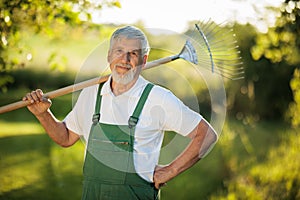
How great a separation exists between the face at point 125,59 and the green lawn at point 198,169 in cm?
247

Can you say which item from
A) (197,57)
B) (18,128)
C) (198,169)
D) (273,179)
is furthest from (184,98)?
(18,128)

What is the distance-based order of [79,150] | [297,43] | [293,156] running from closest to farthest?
[293,156] < [297,43] < [79,150]

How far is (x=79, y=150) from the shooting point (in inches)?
364

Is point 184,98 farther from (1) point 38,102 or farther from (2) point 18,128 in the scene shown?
(2) point 18,128

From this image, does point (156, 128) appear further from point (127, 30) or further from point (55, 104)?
point (55, 104)

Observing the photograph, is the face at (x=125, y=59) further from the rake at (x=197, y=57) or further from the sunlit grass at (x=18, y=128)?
the sunlit grass at (x=18, y=128)

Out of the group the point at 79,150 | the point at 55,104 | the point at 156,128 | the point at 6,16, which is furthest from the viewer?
the point at 55,104

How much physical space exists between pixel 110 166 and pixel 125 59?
1.52ft

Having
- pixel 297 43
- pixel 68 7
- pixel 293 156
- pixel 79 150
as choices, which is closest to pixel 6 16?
pixel 68 7

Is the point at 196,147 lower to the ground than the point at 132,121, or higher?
lower

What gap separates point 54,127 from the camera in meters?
3.01

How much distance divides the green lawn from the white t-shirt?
7.74 ft

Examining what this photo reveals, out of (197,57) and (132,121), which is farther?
(197,57)

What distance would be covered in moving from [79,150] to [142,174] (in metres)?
6.44
